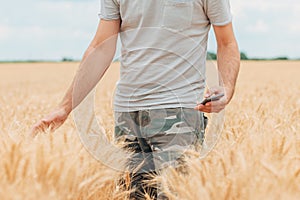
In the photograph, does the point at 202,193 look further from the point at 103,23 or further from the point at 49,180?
the point at 103,23

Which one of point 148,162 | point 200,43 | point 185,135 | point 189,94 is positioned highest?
point 200,43

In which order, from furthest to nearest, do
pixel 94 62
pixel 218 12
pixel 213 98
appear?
1. pixel 94 62
2. pixel 218 12
3. pixel 213 98

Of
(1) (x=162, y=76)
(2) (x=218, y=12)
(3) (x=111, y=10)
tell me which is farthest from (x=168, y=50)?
(3) (x=111, y=10)

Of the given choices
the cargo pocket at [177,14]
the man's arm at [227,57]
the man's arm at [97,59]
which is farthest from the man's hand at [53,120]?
the man's arm at [227,57]

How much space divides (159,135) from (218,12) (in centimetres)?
76

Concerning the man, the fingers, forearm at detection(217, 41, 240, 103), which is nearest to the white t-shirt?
the man

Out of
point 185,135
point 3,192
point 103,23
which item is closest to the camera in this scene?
point 3,192

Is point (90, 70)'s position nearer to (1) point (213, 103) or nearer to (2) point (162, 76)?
(2) point (162, 76)

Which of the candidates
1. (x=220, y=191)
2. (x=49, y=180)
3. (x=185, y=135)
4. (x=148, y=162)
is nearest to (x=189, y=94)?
Answer: (x=185, y=135)

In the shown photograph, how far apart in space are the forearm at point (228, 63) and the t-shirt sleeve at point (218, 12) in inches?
6.3

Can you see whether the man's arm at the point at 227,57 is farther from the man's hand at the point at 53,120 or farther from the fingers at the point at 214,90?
the man's hand at the point at 53,120

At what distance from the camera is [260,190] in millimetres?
1824

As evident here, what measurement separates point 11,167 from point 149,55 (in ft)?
4.24

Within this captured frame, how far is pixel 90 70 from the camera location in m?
3.13
